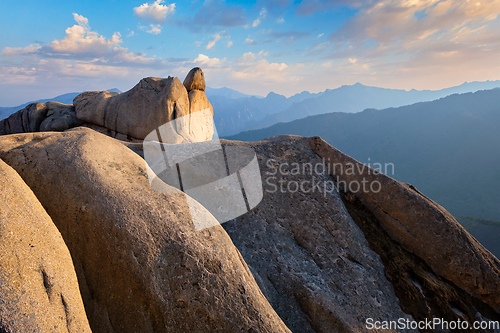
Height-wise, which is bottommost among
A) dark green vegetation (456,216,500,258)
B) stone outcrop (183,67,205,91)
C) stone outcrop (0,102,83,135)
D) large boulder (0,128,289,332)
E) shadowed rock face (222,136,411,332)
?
dark green vegetation (456,216,500,258)

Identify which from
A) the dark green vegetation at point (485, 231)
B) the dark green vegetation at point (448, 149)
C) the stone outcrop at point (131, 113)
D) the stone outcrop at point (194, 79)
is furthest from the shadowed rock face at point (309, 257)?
the dark green vegetation at point (448, 149)

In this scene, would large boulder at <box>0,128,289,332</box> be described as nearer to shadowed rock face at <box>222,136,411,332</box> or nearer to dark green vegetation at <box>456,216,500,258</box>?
shadowed rock face at <box>222,136,411,332</box>

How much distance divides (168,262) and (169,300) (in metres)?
0.57

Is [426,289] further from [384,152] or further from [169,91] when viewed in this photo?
[384,152]

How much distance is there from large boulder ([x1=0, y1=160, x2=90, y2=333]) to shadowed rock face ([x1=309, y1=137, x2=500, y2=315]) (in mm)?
7676

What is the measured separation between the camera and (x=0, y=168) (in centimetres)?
396

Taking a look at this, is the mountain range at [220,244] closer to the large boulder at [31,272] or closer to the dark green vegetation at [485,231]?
the large boulder at [31,272]

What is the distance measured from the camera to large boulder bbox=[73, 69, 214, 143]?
2040 cm

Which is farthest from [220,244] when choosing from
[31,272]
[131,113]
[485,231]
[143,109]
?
[485,231]

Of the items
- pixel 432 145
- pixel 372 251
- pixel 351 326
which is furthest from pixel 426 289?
pixel 432 145

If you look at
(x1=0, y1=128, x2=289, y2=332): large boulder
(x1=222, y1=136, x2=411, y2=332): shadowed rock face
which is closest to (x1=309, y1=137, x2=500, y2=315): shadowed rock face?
(x1=222, y1=136, x2=411, y2=332): shadowed rock face

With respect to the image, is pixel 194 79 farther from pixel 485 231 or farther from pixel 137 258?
pixel 485 231

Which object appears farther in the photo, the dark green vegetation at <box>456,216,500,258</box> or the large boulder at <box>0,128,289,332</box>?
the dark green vegetation at <box>456,216,500,258</box>

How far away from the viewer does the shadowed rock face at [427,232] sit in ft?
23.8
